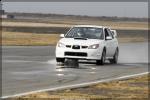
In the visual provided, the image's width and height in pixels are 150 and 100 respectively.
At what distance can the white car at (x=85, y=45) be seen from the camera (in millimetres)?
24094

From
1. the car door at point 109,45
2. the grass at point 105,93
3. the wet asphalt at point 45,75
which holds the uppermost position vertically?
the car door at point 109,45

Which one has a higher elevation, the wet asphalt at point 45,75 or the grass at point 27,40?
the grass at point 27,40

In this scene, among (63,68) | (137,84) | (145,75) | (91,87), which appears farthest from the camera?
(63,68)

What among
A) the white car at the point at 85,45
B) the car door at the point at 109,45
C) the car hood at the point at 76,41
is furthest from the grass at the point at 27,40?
the car hood at the point at 76,41

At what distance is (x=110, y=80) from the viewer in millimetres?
17500

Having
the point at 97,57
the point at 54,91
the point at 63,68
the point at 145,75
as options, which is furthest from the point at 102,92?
the point at 97,57

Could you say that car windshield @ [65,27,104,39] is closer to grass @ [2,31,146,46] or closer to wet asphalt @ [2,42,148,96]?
wet asphalt @ [2,42,148,96]

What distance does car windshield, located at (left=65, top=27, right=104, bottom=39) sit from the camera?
82.5ft

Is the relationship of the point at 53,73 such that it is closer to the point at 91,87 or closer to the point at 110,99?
the point at 91,87

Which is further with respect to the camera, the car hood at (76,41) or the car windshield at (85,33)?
the car windshield at (85,33)

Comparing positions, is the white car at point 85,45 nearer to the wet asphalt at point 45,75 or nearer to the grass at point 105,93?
the wet asphalt at point 45,75

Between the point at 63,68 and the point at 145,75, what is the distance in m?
3.66

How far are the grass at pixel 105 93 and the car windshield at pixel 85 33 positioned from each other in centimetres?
838

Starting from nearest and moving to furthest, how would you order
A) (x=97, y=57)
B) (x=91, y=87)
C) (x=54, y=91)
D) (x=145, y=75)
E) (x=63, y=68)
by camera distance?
1. (x=54, y=91)
2. (x=91, y=87)
3. (x=145, y=75)
4. (x=63, y=68)
5. (x=97, y=57)
